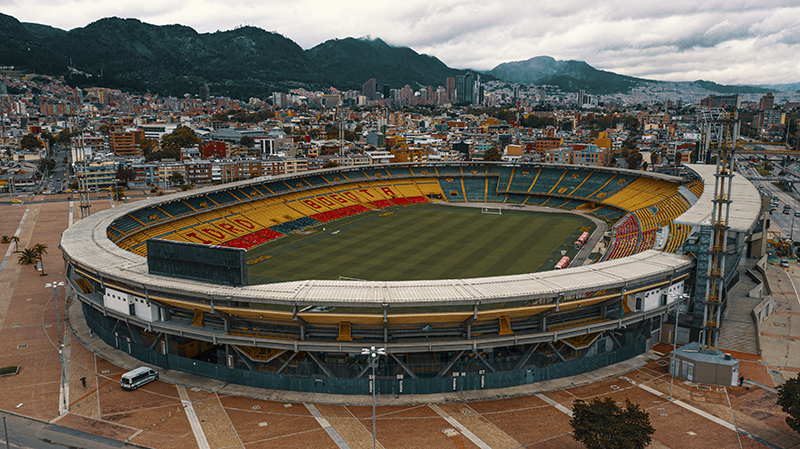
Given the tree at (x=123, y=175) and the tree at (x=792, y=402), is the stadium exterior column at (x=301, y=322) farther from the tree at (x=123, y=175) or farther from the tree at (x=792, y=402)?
the tree at (x=123, y=175)

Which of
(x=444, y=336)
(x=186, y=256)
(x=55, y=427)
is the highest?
(x=186, y=256)

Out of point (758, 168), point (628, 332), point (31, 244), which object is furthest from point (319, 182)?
point (758, 168)

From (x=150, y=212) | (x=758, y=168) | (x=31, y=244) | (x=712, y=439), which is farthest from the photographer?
(x=758, y=168)

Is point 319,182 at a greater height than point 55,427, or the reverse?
point 319,182

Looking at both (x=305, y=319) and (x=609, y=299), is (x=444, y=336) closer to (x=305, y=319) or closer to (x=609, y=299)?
(x=305, y=319)

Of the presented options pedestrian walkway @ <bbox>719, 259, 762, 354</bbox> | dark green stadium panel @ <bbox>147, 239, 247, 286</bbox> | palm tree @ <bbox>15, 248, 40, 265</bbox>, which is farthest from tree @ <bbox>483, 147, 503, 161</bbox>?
dark green stadium panel @ <bbox>147, 239, 247, 286</bbox>

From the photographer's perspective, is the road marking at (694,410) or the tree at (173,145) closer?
the road marking at (694,410)

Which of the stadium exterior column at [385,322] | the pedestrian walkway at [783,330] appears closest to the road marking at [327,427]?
the stadium exterior column at [385,322]
